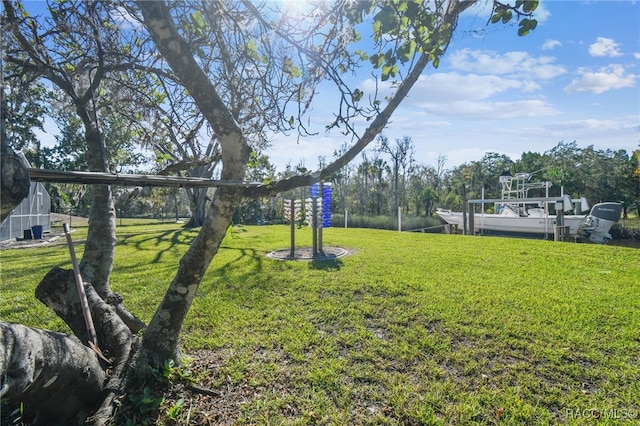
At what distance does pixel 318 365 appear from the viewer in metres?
2.95

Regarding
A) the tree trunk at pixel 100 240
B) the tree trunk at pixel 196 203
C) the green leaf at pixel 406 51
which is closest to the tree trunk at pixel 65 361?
the tree trunk at pixel 100 240

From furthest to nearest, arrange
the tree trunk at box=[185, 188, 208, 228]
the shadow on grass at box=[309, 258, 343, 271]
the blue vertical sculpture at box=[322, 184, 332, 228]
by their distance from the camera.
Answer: the tree trunk at box=[185, 188, 208, 228] → the blue vertical sculpture at box=[322, 184, 332, 228] → the shadow on grass at box=[309, 258, 343, 271]

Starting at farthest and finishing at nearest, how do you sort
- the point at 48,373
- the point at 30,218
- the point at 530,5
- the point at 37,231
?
the point at 30,218
the point at 37,231
the point at 530,5
the point at 48,373

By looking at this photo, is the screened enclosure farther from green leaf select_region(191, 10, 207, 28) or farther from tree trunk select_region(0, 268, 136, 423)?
green leaf select_region(191, 10, 207, 28)

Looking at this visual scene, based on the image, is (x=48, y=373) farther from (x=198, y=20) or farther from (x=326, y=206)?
(x=326, y=206)

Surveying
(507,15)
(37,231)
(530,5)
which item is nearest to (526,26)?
(530,5)

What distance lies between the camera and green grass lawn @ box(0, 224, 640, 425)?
2.41 m

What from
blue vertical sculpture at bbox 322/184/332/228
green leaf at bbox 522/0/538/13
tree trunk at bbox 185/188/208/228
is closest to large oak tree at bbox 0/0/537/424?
green leaf at bbox 522/0/538/13

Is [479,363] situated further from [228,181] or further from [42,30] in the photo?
[42,30]

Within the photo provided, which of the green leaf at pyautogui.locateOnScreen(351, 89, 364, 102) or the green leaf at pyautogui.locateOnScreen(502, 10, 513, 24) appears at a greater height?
the green leaf at pyautogui.locateOnScreen(502, 10, 513, 24)

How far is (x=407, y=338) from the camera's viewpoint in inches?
134

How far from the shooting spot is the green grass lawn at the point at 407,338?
2410 mm

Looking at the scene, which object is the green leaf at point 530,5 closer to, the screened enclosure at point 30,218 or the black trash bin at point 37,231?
the screened enclosure at point 30,218

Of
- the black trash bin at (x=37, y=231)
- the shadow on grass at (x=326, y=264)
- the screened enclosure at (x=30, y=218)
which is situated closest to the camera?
the shadow on grass at (x=326, y=264)
